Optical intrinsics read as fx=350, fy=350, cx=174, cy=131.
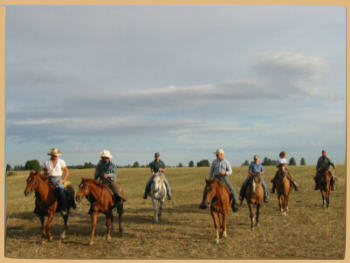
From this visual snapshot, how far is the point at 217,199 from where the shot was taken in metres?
12.9

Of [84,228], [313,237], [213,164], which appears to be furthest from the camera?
[84,228]

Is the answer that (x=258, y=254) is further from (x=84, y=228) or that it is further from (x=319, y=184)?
(x=319, y=184)

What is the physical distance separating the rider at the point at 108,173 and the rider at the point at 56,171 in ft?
4.62

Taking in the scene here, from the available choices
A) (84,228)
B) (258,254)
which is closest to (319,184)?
(258,254)

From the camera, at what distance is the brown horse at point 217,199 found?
1211 centimetres

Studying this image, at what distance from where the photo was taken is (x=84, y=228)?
15430mm

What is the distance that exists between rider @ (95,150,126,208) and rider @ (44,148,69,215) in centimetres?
141

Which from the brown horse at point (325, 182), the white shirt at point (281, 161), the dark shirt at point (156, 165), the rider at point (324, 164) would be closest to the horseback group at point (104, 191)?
the white shirt at point (281, 161)

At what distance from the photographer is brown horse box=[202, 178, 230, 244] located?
39.7 ft

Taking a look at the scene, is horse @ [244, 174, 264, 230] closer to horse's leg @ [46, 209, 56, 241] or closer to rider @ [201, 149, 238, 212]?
rider @ [201, 149, 238, 212]

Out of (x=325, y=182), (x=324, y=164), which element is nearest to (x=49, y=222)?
(x=325, y=182)

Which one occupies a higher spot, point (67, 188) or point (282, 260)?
point (67, 188)

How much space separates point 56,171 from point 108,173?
199 cm

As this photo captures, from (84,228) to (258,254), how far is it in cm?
779
